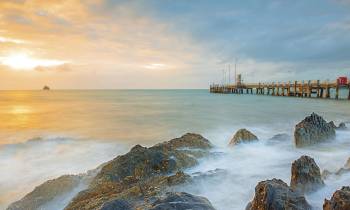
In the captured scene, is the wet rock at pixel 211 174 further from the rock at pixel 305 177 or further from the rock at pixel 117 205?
the rock at pixel 117 205

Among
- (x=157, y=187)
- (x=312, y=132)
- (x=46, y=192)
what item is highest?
(x=312, y=132)

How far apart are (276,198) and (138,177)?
360cm

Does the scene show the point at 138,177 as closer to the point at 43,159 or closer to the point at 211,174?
the point at 211,174

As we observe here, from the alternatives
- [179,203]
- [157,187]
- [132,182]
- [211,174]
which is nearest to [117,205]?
[179,203]

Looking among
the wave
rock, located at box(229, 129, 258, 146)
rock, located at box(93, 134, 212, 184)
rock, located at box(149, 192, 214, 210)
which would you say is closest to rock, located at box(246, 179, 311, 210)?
rock, located at box(149, 192, 214, 210)

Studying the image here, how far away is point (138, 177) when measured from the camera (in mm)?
7336

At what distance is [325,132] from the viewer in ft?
40.6

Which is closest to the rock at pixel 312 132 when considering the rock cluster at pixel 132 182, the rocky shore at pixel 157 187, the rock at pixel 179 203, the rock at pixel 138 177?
the rocky shore at pixel 157 187

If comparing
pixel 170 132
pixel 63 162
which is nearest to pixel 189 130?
pixel 170 132

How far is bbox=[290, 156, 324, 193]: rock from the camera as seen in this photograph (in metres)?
6.40

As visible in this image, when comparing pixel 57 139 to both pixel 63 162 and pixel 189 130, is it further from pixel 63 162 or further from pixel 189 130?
pixel 189 130

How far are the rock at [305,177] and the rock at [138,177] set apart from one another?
8.11 feet

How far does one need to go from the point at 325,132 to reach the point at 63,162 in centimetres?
1108

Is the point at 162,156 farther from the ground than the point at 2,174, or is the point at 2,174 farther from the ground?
the point at 162,156
